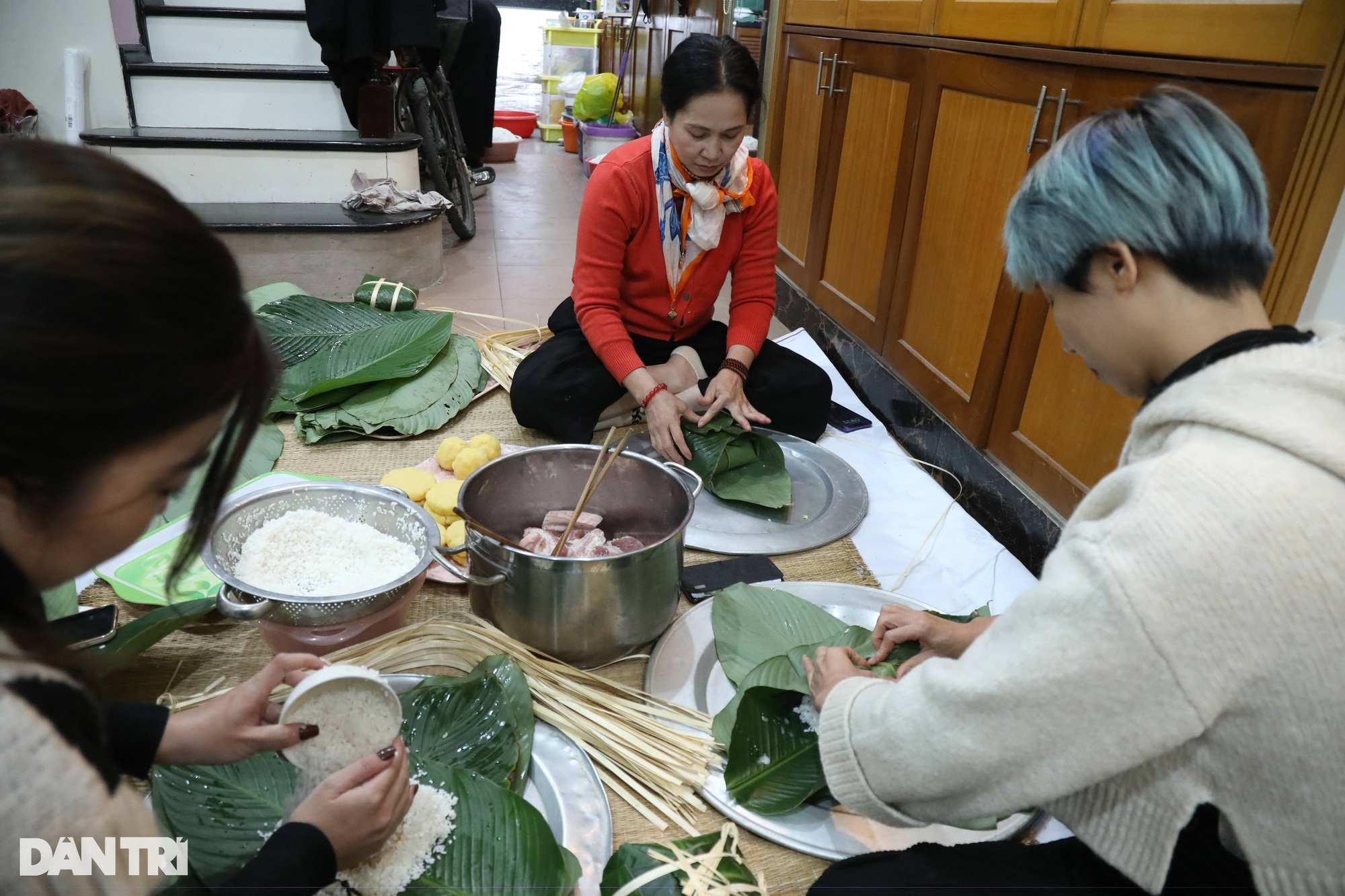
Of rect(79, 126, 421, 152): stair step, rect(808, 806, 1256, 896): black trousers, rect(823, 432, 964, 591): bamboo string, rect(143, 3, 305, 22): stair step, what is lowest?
rect(823, 432, 964, 591): bamboo string

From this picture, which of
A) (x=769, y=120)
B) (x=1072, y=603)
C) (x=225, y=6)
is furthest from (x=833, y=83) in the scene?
(x=225, y=6)

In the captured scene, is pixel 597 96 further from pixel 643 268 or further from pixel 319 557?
pixel 319 557

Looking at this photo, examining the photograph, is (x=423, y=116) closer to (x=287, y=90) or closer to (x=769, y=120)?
(x=287, y=90)

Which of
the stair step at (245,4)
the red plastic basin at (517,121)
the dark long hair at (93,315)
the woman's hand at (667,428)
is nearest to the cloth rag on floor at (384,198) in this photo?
the stair step at (245,4)

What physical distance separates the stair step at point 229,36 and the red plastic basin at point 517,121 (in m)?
3.30

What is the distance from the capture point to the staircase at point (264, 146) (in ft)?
9.29

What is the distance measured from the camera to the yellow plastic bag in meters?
5.55

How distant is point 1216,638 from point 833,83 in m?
2.20

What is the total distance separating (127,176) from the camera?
0.56 meters

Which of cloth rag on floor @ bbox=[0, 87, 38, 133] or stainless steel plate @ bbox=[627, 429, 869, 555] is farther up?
cloth rag on floor @ bbox=[0, 87, 38, 133]

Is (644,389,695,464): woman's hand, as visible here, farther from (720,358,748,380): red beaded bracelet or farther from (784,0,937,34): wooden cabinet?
(784,0,937,34): wooden cabinet

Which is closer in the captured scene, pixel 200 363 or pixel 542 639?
pixel 200 363

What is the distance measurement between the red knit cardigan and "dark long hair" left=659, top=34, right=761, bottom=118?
0.18 meters

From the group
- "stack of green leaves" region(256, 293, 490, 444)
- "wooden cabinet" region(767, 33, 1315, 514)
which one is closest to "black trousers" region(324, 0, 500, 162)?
"stack of green leaves" region(256, 293, 490, 444)
